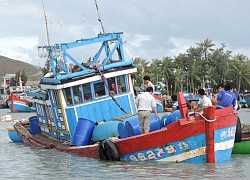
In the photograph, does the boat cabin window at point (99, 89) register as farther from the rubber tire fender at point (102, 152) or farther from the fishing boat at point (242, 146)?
the fishing boat at point (242, 146)

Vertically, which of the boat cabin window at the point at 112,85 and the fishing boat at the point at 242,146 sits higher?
the boat cabin window at the point at 112,85

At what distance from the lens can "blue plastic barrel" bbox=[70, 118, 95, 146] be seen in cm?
1812

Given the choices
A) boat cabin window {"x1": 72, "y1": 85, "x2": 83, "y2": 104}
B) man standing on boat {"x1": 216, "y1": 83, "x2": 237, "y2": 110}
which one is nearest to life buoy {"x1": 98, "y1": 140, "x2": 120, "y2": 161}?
boat cabin window {"x1": 72, "y1": 85, "x2": 83, "y2": 104}

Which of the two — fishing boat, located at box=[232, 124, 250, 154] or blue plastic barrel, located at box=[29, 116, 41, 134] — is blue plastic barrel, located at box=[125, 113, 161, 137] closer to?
fishing boat, located at box=[232, 124, 250, 154]

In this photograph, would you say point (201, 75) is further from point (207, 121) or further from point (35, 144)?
point (207, 121)

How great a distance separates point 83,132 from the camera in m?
18.2

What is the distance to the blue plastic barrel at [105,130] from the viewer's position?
17.7 metres

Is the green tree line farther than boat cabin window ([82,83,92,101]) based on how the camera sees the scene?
Yes

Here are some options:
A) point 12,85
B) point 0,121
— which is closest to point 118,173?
point 0,121

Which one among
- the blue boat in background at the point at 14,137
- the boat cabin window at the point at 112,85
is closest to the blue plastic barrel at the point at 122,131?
the boat cabin window at the point at 112,85

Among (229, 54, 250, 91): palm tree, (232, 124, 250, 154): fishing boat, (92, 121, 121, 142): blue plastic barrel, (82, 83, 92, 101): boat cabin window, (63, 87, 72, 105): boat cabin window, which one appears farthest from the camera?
(229, 54, 250, 91): palm tree

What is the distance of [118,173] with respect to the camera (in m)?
14.9

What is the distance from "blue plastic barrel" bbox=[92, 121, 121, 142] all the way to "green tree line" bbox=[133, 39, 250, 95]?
78316 millimetres

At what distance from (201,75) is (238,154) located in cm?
8139
